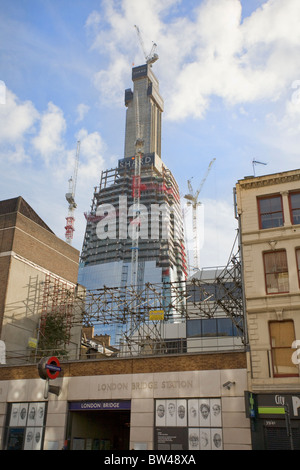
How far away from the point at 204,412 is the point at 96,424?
29.2 ft

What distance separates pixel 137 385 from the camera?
25.3 metres

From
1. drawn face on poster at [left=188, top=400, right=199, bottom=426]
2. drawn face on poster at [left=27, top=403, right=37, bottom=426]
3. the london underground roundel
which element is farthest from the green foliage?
drawn face on poster at [left=188, top=400, right=199, bottom=426]

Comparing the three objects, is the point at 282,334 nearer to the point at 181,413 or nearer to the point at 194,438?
the point at 181,413

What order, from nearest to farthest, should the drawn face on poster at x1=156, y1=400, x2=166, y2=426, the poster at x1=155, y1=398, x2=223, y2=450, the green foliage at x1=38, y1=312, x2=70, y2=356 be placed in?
the poster at x1=155, y1=398, x2=223, y2=450, the drawn face on poster at x1=156, y1=400, x2=166, y2=426, the green foliage at x1=38, y1=312, x2=70, y2=356

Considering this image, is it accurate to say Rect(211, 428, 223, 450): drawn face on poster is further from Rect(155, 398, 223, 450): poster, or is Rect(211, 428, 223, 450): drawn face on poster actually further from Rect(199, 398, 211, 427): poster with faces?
Rect(199, 398, 211, 427): poster with faces

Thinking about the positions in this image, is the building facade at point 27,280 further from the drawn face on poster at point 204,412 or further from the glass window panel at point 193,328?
the drawn face on poster at point 204,412

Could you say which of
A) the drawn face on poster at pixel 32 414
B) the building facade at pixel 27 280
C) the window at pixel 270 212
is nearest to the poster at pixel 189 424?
the drawn face on poster at pixel 32 414

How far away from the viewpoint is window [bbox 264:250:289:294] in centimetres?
2495

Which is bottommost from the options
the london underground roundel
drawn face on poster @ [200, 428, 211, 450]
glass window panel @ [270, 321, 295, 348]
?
drawn face on poster @ [200, 428, 211, 450]

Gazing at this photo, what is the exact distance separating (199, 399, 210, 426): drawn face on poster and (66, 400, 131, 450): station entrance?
13.7ft

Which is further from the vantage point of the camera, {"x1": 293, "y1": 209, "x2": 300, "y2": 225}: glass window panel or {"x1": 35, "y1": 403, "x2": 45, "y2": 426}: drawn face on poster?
{"x1": 35, "y1": 403, "x2": 45, "y2": 426}: drawn face on poster

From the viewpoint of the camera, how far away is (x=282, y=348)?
23562 mm
